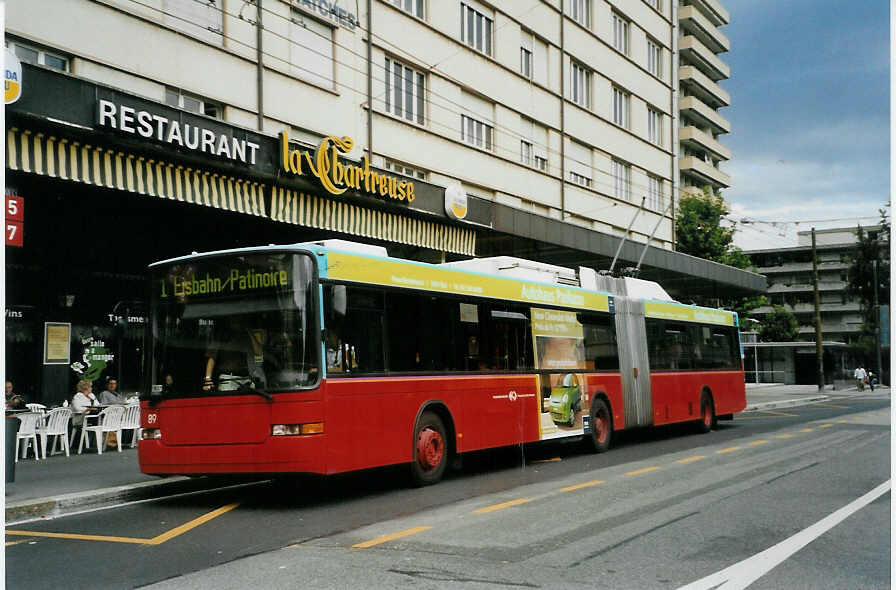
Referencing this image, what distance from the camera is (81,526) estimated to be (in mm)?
9023

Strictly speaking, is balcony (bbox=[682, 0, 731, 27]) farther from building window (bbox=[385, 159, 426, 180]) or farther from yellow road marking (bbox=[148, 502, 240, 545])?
yellow road marking (bbox=[148, 502, 240, 545])

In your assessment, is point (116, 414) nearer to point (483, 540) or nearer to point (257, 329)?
point (257, 329)

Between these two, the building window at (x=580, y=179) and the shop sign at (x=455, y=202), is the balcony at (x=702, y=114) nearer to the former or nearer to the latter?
the building window at (x=580, y=179)

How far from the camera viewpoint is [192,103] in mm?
18609

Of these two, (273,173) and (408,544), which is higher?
(273,173)

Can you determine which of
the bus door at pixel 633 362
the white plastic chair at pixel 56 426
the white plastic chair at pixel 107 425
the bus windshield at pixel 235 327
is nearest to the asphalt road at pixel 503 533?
the bus windshield at pixel 235 327

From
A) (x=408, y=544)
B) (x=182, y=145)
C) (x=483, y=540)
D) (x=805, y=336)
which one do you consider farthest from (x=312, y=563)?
(x=805, y=336)

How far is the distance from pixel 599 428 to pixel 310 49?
11.3 meters

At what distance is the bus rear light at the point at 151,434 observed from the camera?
10637 millimetres

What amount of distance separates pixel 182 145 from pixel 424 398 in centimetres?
576

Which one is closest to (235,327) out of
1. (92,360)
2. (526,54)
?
(92,360)

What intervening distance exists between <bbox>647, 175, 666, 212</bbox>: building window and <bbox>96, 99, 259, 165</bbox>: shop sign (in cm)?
2760

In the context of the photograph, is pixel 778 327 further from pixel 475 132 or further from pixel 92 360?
pixel 92 360

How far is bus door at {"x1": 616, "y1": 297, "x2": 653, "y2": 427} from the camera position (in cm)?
1753
